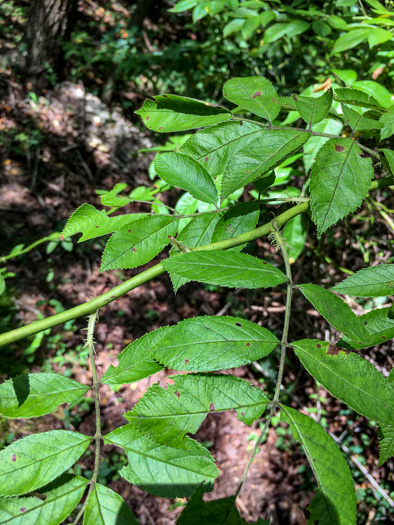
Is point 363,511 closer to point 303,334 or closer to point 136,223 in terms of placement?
point 303,334

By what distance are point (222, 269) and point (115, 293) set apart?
247 mm

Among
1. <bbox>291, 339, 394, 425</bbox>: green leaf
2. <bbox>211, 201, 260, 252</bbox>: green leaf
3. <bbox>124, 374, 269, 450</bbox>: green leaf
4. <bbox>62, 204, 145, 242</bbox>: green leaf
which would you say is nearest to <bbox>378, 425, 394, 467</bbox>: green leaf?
<bbox>291, 339, 394, 425</bbox>: green leaf

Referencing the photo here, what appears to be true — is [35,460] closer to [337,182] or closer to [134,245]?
[134,245]

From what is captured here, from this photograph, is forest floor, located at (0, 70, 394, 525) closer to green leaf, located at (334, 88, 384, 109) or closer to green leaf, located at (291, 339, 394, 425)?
green leaf, located at (334, 88, 384, 109)

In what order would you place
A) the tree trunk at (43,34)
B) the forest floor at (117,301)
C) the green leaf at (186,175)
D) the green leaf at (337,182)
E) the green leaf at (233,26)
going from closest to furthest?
the green leaf at (337,182), the green leaf at (186,175), the green leaf at (233,26), the forest floor at (117,301), the tree trunk at (43,34)

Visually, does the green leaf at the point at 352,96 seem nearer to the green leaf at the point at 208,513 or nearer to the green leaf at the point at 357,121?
the green leaf at the point at 357,121

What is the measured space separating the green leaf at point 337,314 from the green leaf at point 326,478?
18 centimetres

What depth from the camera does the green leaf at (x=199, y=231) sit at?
961 millimetres

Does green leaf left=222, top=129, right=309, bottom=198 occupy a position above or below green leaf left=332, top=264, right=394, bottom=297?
above

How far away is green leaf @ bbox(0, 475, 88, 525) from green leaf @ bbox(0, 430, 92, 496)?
0.03 m

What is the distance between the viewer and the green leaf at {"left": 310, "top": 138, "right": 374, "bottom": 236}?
29.0 inches

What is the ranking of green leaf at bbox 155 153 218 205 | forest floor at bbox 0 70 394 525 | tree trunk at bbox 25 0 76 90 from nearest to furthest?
green leaf at bbox 155 153 218 205, forest floor at bbox 0 70 394 525, tree trunk at bbox 25 0 76 90

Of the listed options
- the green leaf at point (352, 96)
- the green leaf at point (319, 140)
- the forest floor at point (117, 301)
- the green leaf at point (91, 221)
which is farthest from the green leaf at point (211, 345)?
the forest floor at point (117, 301)

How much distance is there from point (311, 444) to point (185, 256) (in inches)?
16.4
